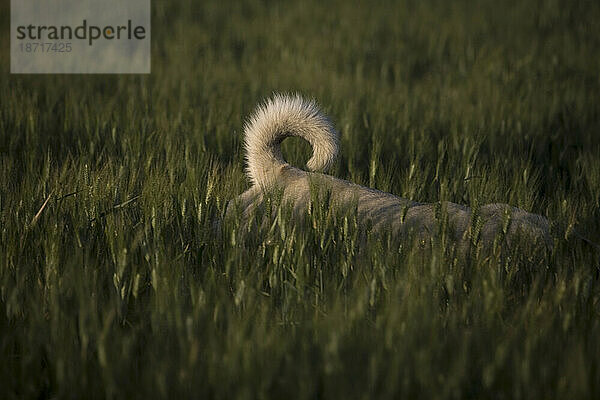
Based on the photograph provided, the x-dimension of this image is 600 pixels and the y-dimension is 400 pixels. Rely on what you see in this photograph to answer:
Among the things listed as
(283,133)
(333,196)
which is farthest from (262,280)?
(283,133)

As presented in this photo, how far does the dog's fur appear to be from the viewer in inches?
114

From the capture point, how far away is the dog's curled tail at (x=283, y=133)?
3537 millimetres

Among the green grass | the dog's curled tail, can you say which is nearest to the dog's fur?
the dog's curled tail

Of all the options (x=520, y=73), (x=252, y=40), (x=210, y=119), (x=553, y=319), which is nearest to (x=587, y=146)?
(x=520, y=73)

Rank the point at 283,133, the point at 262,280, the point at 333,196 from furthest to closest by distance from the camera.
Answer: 1. the point at 283,133
2. the point at 333,196
3. the point at 262,280

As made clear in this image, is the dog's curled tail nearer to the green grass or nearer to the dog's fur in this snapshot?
the dog's fur

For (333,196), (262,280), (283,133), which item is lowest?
(262,280)

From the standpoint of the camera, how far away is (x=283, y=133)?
3.61 m

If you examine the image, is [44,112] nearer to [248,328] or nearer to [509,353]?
[248,328]

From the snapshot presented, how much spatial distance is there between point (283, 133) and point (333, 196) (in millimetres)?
680

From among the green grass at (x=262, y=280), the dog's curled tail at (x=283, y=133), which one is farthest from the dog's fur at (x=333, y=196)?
the green grass at (x=262, y=280)

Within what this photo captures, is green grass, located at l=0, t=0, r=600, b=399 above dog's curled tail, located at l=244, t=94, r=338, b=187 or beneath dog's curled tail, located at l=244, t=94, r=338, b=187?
beneath

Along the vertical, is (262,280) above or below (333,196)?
below

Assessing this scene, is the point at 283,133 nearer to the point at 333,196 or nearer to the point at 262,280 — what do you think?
the point at 333,196
